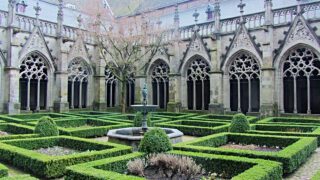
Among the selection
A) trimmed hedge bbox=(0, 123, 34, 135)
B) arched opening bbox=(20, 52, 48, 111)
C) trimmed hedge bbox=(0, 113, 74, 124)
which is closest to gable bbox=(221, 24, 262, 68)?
trimmed hedge bbox=(0, 113, 74, 124)

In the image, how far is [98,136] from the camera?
518 inches

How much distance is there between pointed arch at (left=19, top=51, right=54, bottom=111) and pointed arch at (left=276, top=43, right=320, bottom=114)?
15.3 meters

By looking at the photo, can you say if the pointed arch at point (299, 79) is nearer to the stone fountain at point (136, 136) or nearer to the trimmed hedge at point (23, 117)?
the stone fountain at point (136, 136)

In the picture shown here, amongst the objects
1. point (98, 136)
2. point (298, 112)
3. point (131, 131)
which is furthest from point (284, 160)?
point (298, 112)

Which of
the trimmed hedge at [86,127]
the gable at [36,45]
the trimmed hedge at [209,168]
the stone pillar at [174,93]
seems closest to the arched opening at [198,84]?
the stone pillar at [174,93]

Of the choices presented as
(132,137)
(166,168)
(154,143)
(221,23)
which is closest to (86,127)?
(132,137)

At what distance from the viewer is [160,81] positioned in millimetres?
24250

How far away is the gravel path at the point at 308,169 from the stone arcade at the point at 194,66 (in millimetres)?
9322

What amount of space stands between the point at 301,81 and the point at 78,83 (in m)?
15.5

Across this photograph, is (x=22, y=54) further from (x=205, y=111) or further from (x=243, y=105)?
(x=243, y=105)

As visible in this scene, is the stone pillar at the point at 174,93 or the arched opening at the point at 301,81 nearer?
the arched opening at the point at 301,81

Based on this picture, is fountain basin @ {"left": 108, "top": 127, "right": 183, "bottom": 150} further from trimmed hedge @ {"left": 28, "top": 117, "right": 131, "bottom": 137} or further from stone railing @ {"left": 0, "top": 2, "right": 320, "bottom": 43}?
stone railing @ {"left": 0, "top": 2, "right": 320, "bottom": 43}

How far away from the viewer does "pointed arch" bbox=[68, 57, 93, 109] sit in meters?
23.2

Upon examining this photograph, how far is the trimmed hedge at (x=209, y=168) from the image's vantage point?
220 inches
